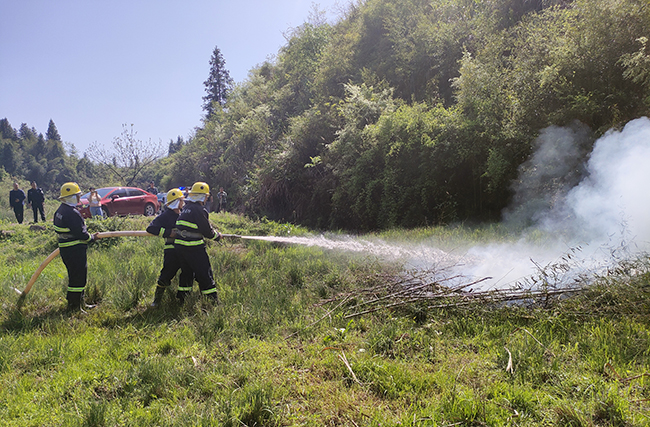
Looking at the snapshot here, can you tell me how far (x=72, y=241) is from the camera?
551 cm

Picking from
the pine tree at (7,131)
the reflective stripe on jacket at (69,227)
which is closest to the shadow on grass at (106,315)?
the reflective stripe on jacket at (69,227)

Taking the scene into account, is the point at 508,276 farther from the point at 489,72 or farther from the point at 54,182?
the point at 54,182

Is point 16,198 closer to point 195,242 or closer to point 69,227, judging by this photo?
point 69,227

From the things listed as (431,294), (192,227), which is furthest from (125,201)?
(431,294)

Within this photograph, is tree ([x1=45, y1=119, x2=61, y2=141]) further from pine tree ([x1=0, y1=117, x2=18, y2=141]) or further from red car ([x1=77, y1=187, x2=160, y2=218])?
red car ([x1=77, y1=187, x2=160, y2=218])

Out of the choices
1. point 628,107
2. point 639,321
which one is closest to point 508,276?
point 639,321

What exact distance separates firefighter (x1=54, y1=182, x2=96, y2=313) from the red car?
34.0 ft

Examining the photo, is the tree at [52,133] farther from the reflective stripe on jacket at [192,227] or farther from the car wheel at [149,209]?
the reflective stripe on jacket at [192,227]

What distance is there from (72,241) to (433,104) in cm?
1077

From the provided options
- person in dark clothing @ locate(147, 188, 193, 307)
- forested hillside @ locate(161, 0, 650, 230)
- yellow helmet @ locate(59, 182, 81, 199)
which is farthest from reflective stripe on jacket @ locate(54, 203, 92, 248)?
forested hillside @ locate(161, 0, 650, 230)

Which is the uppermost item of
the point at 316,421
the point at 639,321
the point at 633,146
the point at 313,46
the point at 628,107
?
the point at 313,46

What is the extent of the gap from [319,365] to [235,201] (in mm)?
18236

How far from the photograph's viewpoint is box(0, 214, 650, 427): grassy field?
270 centimetres

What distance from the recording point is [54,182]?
60.3 meters
